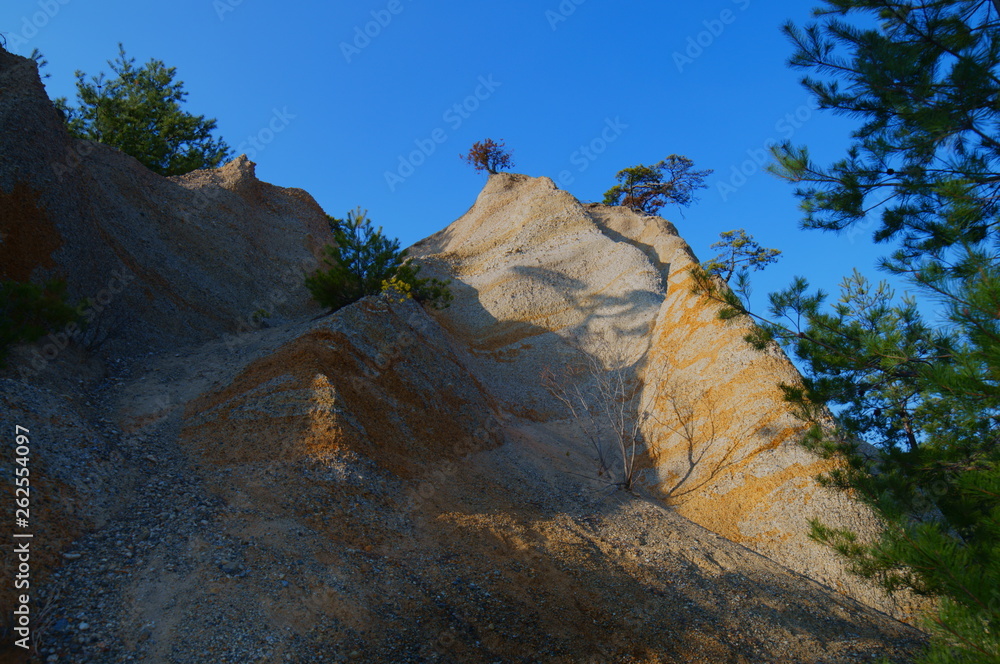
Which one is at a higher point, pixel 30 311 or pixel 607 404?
pixel 30 311

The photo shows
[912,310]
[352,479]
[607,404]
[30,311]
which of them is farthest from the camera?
[607,404]

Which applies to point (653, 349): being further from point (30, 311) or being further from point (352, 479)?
point (30, 311)

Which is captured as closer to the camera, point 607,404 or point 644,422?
point 607,404

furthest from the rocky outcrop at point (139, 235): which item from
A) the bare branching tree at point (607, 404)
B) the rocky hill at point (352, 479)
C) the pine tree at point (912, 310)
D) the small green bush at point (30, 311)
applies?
the pine tree at point (912, 310)

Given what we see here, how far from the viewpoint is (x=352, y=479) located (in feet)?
37.4

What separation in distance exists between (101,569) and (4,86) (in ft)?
43.2

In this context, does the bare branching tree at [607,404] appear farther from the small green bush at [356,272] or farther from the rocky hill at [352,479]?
the small green bush at [356,272]

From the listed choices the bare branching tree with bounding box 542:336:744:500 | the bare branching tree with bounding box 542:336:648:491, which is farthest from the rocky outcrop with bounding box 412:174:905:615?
the bare branching tree with bounding box 542:336:648:491

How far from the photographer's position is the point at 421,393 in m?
15.1

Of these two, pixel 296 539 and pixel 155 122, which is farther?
pixel 155 122

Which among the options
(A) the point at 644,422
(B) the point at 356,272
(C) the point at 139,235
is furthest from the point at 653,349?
(C) the point at 139,235

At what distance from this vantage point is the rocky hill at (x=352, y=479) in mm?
8234

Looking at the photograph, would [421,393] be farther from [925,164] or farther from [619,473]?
[925,164]

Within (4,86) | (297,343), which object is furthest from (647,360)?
(4,86)
